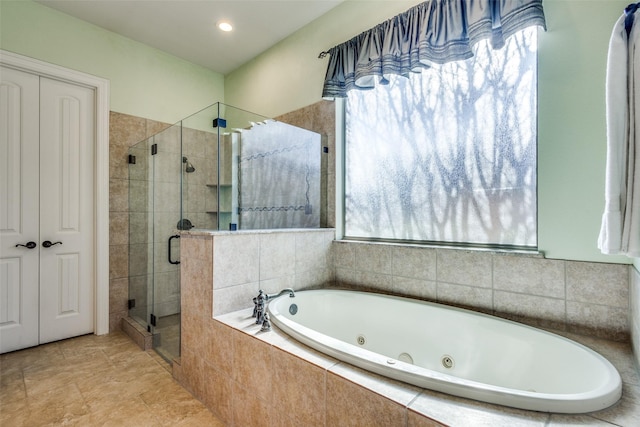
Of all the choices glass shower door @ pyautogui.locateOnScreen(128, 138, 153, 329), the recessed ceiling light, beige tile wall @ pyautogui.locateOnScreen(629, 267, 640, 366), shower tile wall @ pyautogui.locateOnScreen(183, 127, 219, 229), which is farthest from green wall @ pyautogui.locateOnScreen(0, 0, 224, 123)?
beige tile wall @ pyautogui.locateOnScreen(629, 267, 640, 366)

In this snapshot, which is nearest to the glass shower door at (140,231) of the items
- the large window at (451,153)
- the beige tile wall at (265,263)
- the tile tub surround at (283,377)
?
the tile tub surround at (283,377)

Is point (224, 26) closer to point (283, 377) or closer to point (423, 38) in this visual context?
point (423, 38)

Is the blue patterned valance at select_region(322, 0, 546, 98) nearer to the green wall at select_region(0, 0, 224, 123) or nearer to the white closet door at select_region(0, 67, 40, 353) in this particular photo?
the green wall at select_region(0, 0, 224, 123)

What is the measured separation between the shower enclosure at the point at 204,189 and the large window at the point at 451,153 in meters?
0.43

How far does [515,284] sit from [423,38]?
4.97 ft

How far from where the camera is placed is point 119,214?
9.25 ft

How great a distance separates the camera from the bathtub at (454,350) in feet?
2.99

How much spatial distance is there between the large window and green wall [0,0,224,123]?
1.89 m

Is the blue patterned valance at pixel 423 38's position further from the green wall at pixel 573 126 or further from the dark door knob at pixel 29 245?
the dark door knob at pixel 29 245

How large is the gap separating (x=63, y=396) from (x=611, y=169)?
280 centimetres

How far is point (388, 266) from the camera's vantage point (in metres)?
2.14

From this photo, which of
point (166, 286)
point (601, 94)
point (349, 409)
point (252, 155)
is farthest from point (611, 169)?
point (166, 286)

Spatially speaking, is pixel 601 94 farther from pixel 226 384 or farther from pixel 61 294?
pixel 61 294

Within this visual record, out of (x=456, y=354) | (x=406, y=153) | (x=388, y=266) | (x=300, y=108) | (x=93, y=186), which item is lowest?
(x=456, y=354)
